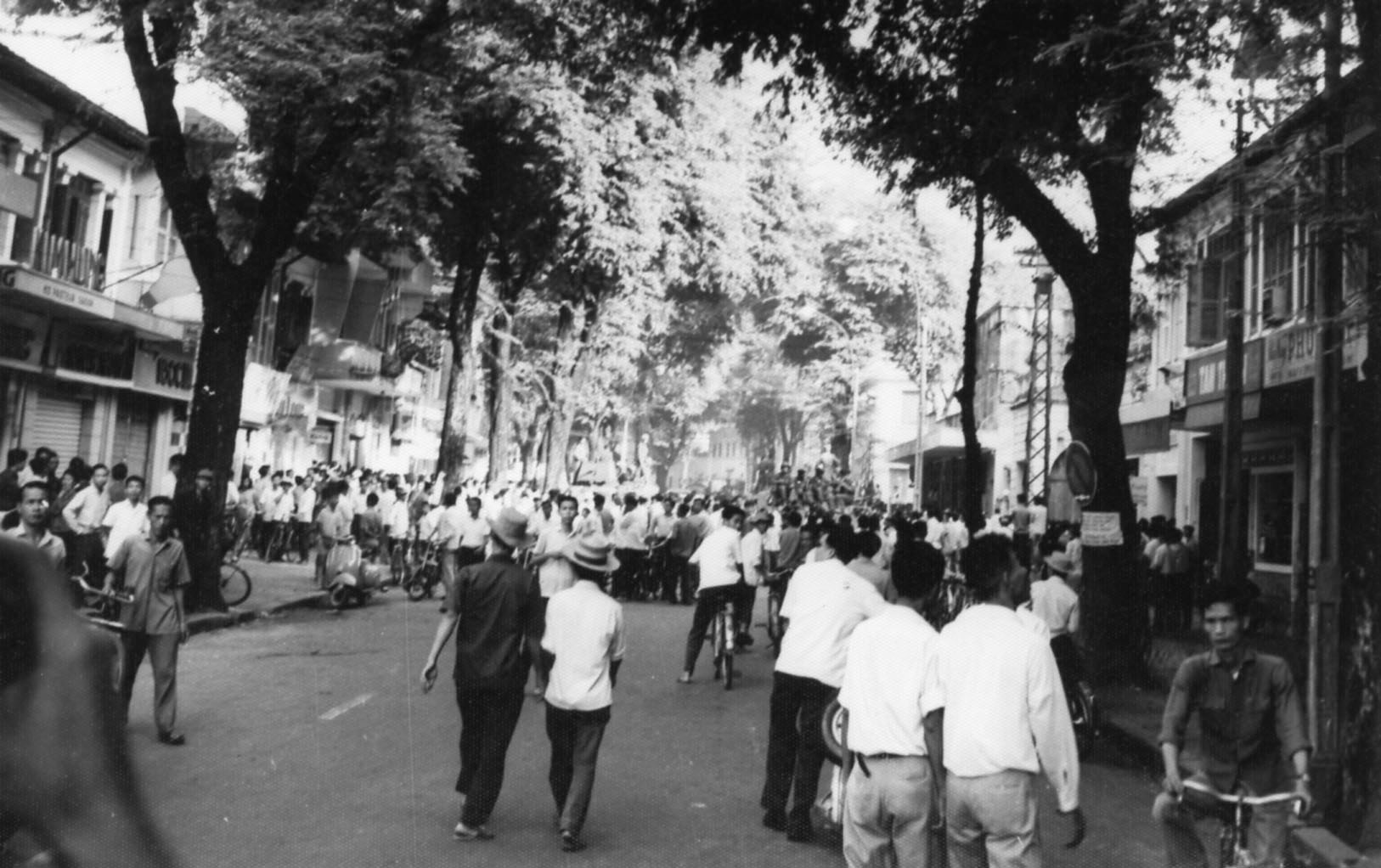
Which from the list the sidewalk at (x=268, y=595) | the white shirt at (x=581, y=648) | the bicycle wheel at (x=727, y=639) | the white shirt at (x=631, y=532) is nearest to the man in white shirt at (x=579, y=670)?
the white shirt at (x=581, y=648)

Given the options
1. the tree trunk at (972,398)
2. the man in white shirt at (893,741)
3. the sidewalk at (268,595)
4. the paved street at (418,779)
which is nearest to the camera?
the man in white shirt at (893,741)

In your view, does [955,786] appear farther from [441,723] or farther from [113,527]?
[113,527]

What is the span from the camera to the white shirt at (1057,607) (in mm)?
9984

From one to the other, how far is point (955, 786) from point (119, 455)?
24543 mm

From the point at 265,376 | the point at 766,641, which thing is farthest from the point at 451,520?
the point at 265,376

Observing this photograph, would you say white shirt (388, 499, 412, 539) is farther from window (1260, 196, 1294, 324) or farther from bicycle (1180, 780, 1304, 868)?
bicycle (1180, 780, 1304, 868)

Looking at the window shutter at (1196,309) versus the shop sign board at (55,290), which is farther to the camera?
the window shutter at (1196,309)

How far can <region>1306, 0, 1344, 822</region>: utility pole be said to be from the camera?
764 centimetres

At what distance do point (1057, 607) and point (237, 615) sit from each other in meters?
10.4

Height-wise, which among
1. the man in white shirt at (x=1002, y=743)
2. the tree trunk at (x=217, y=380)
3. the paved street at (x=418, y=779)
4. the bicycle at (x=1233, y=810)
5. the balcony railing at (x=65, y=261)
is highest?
the balcony railing at (x=65, y=261)

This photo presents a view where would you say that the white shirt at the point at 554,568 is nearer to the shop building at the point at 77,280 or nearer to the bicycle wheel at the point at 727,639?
the bicycle wheel at the point at 727,639

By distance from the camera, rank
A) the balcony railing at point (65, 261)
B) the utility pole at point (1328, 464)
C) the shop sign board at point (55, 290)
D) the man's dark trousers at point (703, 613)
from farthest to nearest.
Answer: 1. the balcony railing at point (65, 261)
2. the shop sign board at point (55, 290)
3. the man's dark trousers at point (703, 613)
4. the utility pole at point (1328, 464)

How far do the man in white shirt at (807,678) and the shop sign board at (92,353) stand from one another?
18423 mm

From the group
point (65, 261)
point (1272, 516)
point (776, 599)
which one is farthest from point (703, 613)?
point (65, 261)
